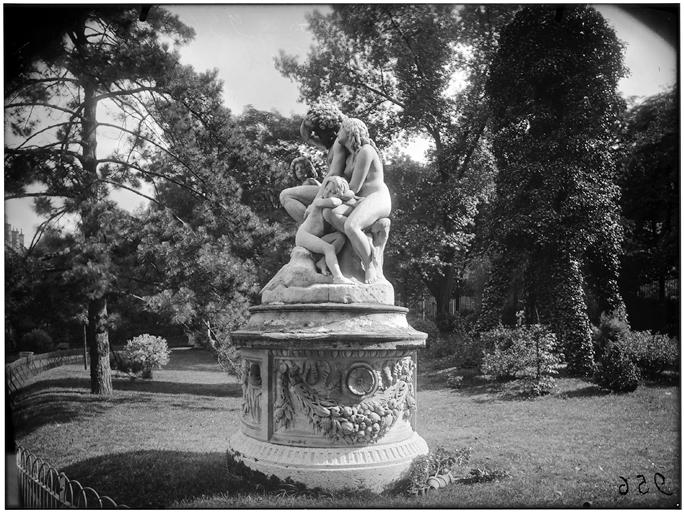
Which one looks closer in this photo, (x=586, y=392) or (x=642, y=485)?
(x=642, y=485)

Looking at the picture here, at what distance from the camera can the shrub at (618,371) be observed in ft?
31.7

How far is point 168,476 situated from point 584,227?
35.6 ft

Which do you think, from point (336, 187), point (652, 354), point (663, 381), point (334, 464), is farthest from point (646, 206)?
point (334, 464)

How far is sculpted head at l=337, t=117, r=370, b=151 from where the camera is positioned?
200 inches

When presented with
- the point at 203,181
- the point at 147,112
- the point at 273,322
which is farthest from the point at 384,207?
the point at 147,112

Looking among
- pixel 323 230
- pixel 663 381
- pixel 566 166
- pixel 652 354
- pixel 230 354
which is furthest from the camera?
pixel 566 166

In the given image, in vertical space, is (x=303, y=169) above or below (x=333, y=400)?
above

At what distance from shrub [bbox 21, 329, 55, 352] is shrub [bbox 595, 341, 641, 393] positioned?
9695 millimetres

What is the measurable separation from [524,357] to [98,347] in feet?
26.8

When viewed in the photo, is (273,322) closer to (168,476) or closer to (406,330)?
(406,330)

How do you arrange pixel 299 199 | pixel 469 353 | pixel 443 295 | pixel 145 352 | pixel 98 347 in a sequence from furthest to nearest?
pixel 443 295 → pixel 469 353 → pixel 145 352 → pixel 98 347 → pixel 299 199

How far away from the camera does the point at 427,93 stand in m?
15.7

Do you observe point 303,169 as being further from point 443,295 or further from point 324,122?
point 443,295

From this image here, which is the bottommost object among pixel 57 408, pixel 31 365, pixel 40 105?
pixel 57 408
